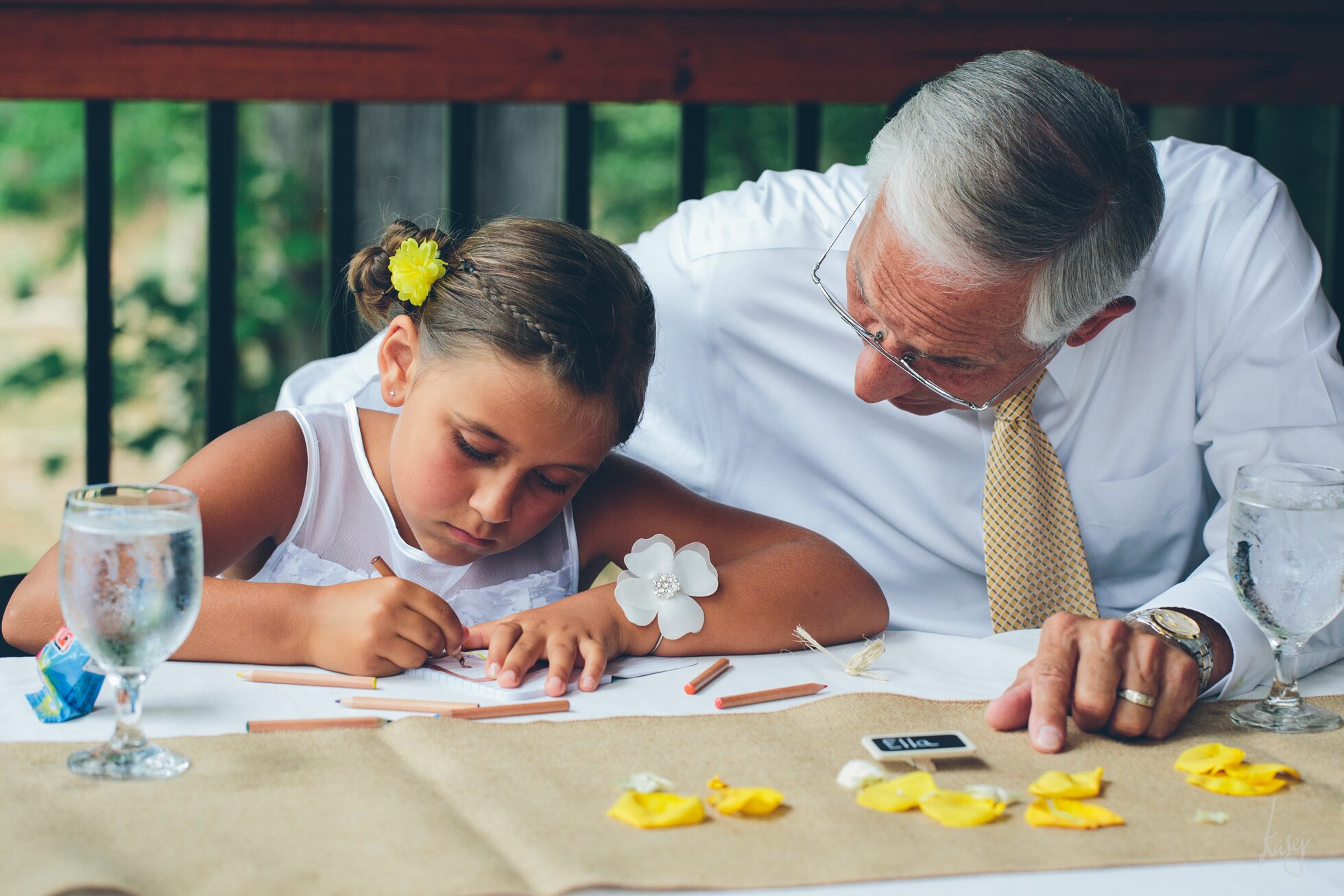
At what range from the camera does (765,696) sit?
1.12 m

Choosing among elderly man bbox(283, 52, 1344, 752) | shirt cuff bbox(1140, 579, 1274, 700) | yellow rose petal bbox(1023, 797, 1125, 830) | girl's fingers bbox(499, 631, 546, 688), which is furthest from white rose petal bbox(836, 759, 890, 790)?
shirt cuff bbox(1140, 579, 1274, 700)

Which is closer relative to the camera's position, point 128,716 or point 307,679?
point 128,716

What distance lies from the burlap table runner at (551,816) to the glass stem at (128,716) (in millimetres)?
42

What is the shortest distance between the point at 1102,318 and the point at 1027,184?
331 millimetres

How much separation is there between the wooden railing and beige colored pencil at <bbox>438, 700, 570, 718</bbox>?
125 cm

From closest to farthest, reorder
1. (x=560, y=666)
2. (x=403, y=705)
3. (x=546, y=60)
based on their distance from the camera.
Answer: (x=403, y=705)
(x=560, y=666)
(x=546, y=60)

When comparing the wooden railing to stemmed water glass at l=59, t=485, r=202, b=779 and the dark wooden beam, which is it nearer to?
the dark wooden beam

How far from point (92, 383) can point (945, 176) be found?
1605 millimetres

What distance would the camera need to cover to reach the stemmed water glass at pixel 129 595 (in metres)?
0.86

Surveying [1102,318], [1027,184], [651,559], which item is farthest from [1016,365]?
[651,559]

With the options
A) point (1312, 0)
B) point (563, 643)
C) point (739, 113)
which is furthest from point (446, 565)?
point (739, 113)

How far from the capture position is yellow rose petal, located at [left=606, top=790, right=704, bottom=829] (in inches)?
32.0

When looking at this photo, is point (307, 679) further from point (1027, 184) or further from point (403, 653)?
point (1027, 184)

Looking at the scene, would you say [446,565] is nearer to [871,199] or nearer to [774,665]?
[774,665]
